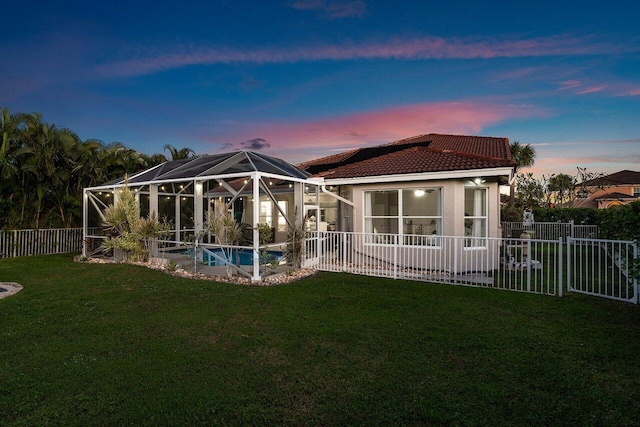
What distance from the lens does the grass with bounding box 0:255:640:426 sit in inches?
125

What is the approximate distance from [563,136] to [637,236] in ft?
58.0

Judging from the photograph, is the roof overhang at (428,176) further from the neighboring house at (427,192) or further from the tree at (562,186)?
the tree at (562,186)

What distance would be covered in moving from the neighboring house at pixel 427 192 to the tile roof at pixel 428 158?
1.1 inches

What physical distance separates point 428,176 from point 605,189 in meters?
47.5

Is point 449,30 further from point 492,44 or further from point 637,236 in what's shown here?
point 637,236

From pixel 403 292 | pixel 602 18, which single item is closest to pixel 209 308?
pixel 403 292

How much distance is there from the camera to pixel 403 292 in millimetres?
7742

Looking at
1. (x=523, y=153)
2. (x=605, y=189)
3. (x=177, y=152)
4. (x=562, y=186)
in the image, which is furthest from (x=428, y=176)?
(x=605, y=189)

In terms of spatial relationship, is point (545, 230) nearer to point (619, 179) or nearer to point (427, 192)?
point (427, 192)

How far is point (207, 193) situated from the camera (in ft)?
61.5

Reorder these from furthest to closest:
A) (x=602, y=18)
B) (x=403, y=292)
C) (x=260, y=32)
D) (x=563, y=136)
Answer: (x=563, y=136), (x=260, y=32), (x=602, y=18), (x=403, y=292)

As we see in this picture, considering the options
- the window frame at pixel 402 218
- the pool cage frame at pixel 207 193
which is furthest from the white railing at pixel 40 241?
the window frame at pixel 402 218

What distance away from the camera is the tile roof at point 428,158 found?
10172 mm

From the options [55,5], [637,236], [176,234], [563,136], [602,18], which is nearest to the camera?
[637,236]
